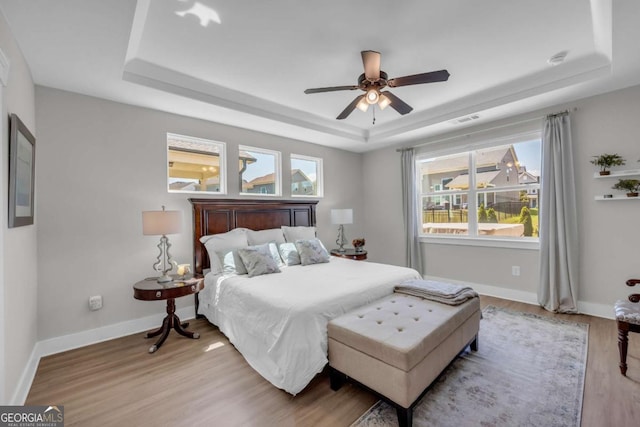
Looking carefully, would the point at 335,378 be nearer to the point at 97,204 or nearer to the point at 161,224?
the point at 161,224

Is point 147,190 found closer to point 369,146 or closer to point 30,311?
point 30,311

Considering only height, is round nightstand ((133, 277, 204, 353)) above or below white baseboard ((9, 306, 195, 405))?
above

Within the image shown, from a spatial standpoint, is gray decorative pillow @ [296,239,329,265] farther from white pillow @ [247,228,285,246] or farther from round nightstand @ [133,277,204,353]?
round nightstand @ [133,277,204,353]

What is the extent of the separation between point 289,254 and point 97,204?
7.24ft

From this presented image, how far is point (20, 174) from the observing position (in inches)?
76.7

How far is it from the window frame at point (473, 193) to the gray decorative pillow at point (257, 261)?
3.02m

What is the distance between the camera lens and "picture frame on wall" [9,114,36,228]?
5.87 ft

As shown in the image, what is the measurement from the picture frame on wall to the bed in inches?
59.9

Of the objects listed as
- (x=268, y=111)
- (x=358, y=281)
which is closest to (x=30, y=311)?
(x=358, y=281)

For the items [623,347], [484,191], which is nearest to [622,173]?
[484,191]

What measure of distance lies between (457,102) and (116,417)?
15.7 feet

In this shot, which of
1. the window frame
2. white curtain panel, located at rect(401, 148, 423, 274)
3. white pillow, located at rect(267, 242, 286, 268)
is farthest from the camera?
white curtain panel, located at rect(401, 148, 423, 274)

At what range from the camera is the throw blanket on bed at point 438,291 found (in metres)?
2.39

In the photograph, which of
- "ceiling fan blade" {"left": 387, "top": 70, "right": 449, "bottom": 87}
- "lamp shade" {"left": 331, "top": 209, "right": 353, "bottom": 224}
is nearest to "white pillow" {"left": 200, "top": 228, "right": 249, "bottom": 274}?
"lamp shade" {"left": 331, "top": 209, "right": 353, "bottom": 224}
